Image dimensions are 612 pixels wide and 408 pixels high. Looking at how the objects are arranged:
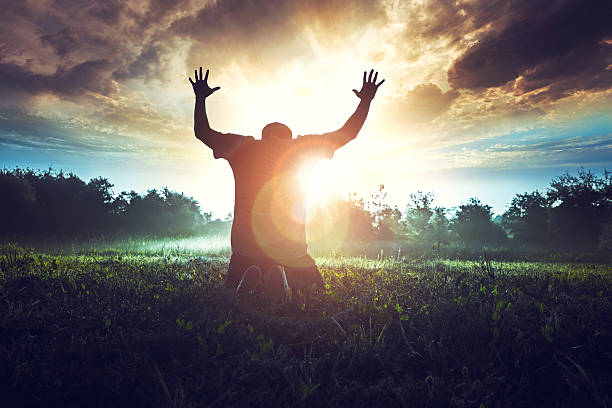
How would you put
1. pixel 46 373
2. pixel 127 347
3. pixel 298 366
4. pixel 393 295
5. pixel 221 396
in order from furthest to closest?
pixel 393 295
pixel 127 347
pixel 298 366
pixel 46 373
pixel 221 396

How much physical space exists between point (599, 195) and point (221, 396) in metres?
44.9

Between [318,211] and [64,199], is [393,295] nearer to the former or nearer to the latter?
[318,211]

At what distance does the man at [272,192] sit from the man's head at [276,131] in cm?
6

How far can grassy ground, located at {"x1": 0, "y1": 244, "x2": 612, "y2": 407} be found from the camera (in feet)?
6.56

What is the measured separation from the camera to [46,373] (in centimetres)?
215

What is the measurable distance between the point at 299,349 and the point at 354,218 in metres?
30.1

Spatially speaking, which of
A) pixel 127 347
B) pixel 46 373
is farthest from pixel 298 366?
pixel 46 373

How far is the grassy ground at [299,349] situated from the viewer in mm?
1998

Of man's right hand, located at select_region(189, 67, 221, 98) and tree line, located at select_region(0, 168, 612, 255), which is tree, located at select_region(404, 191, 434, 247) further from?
man's right hand, located at select_region(189, 67, 221, 98)

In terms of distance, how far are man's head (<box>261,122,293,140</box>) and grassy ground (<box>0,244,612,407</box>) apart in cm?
244

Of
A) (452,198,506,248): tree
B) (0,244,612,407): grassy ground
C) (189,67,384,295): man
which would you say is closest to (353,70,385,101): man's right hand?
(189,67,384,295): man

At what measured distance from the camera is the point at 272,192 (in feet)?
14.3

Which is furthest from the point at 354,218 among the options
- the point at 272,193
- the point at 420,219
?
the point at 272,193

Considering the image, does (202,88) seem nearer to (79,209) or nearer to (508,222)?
(79,209)
